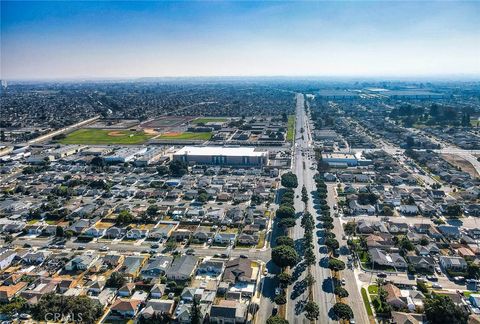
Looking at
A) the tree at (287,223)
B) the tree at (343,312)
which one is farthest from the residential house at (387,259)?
the tree at (343,312)

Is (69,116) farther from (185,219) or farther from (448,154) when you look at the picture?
(448,154)

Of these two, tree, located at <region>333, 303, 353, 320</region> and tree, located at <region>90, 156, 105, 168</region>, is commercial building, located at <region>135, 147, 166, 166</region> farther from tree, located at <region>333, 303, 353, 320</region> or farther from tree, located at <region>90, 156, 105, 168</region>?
tree, located at <region>333, 303, 353, 320</region>

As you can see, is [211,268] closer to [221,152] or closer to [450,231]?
[450,231]

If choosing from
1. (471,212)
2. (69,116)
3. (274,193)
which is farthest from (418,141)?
(69,116)

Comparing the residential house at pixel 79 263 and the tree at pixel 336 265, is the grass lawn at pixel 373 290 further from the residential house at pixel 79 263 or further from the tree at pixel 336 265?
the residential house at pixel 79 263

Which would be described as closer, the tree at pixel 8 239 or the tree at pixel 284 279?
the tree at pixel 284 279

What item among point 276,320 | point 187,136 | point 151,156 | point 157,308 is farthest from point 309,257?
point 187,136

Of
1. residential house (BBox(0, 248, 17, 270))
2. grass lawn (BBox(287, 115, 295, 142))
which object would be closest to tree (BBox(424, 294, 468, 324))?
residential house (BBox(0, 248, 17, 270))
